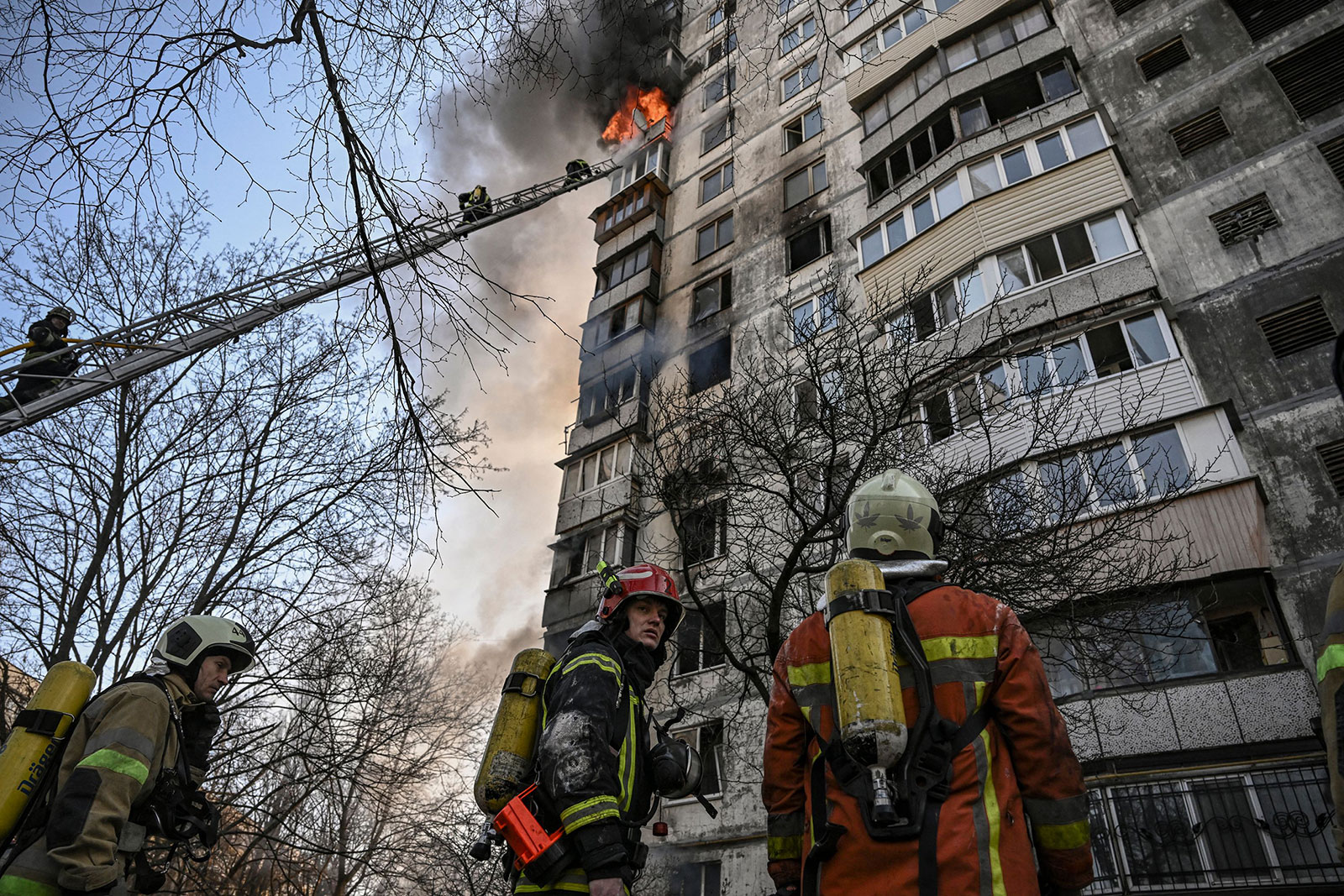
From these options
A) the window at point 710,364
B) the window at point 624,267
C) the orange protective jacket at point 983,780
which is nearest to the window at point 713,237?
the window at point 624,267

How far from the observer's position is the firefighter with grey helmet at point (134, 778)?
11.4 ft

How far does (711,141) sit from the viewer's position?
92.9 ft

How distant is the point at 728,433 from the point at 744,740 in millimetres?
8080

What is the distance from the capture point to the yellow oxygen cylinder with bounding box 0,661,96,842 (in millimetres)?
3736

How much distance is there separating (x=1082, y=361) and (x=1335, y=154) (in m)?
6.77

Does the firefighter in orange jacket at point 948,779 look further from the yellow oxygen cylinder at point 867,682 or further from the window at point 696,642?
the window at point 696,642

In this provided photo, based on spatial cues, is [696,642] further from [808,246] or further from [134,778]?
[134,778]

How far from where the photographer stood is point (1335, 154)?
1426 cm

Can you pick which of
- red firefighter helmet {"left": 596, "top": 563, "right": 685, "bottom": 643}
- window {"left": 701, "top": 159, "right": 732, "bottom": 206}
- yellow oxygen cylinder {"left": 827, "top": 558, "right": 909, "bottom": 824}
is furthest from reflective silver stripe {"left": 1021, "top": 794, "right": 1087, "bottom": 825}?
window {"left": 701, "top": 159, "right": 732, "bottom": 206}

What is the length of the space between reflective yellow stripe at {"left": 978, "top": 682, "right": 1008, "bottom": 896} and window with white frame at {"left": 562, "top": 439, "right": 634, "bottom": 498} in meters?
18.3

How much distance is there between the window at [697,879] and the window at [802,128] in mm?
20969

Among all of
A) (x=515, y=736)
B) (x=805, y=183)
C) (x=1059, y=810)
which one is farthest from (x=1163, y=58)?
(x=515, y=736)

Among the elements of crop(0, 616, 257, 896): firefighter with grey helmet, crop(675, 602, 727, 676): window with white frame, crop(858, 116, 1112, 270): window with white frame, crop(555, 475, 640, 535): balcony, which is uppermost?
crop(858, 116, 1112, 270): window with white frame

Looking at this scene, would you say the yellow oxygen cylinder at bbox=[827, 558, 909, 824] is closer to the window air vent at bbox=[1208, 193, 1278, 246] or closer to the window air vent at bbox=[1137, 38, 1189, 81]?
the window air vent at bbox=[1208, 193, 1278, 246]
